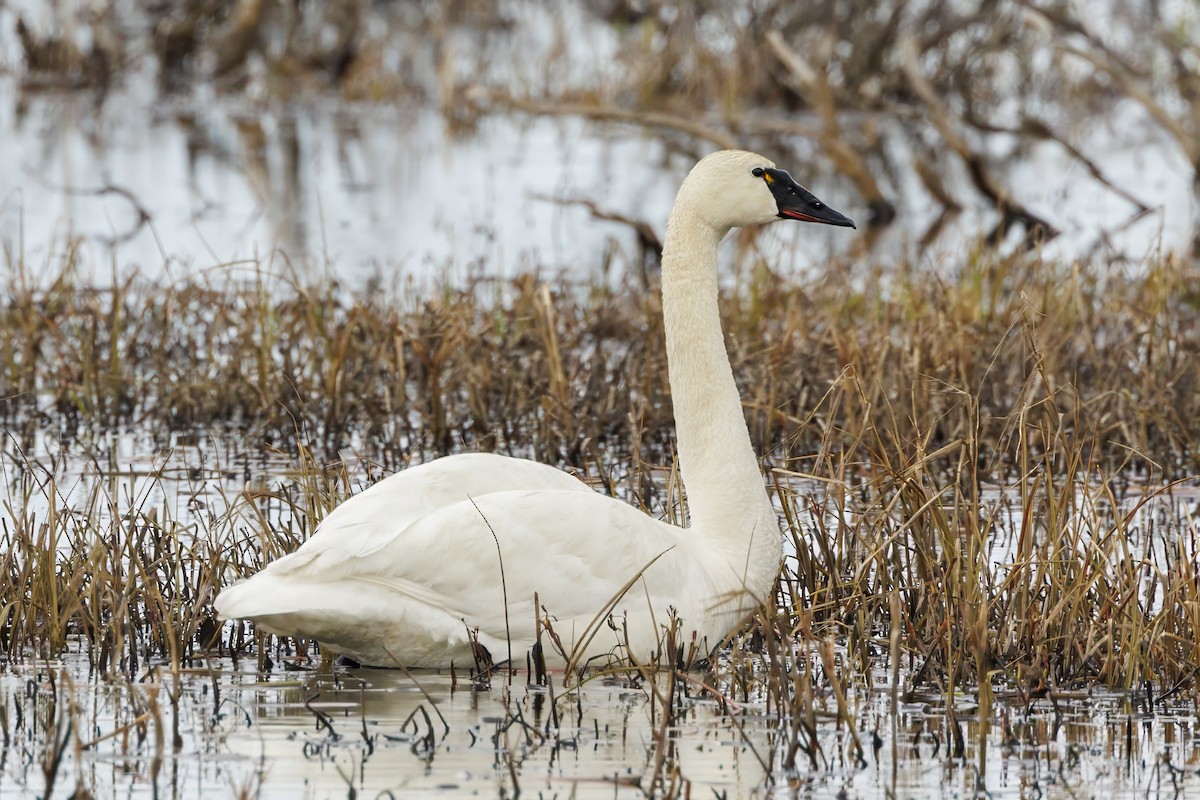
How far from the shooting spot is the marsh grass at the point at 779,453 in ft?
16.2

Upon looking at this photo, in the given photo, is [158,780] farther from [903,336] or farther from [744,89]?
[744,89]

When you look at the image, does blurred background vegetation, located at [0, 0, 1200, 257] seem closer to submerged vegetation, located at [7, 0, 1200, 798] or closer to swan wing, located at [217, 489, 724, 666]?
submerged vegetation, located at [7, 0, 1200, 798]

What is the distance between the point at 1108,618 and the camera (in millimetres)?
5133

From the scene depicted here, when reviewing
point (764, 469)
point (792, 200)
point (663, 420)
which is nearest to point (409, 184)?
point (663, 420)

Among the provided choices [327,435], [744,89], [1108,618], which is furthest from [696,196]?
[744,89]

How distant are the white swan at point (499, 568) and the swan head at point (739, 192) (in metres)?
0.76

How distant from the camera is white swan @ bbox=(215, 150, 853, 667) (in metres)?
4.79

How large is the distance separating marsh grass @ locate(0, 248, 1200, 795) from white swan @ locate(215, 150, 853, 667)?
161 mm

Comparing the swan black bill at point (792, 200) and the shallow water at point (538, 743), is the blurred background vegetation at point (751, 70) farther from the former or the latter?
→ the shallow water at point (538, 743)

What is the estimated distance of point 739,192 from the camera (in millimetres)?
5613

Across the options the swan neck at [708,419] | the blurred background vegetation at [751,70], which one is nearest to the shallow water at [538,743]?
the swan neck at [708,419]

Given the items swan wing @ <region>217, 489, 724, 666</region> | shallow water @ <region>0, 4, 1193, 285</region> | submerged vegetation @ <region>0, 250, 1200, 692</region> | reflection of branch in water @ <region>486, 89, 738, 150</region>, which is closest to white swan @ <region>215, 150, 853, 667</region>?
swan wing @ <region>217, 489, 724, 666</region>

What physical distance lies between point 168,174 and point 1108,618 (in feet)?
44.9

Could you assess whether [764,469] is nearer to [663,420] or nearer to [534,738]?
[534,738]
